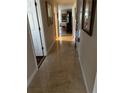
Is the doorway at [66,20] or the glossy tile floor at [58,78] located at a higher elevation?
the doorway at [66,20]

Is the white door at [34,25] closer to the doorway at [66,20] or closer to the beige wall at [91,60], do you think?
the beige wall at [91,60]

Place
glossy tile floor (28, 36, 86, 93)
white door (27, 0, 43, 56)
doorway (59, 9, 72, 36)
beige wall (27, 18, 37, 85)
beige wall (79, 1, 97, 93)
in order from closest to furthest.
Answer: beige wall (79, 1, 97, 93) < glossy tile floor (28, 36, 86, 93) < beige wall (27, 18, 37, 85) < white door (27, 0, 43, 56) < doorway (59, 9, 72, 36)

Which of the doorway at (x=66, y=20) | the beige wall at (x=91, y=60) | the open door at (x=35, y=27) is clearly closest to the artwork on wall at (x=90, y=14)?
the beige wall at (x=91, y=60)

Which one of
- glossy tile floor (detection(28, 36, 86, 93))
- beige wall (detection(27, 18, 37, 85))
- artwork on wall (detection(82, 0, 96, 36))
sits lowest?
glossy tile floor (detection(28, 36, 86, 93))

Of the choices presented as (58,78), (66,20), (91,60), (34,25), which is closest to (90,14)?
(91,60)

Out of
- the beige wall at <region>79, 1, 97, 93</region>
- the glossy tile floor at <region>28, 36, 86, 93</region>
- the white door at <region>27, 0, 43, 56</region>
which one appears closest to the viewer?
the beige wall at <region>79, 1, 97, 93</region>

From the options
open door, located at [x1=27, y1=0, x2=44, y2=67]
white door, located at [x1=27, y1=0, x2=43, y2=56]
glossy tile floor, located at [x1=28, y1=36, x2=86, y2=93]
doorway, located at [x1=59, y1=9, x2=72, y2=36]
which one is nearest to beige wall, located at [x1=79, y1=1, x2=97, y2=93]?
glossy tile floor, located at [x1=28, y1=36, x2=86, y2=93]

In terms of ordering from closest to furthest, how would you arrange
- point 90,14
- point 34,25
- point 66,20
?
point 90,14 < point 34,25 < point 66,20

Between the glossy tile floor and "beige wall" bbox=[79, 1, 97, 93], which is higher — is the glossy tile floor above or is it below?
below

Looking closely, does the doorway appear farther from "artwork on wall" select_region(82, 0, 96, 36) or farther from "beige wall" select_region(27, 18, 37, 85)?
"artwork on wall" select_region(82, 0, 96, 36)

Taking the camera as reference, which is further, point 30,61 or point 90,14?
point 30,61

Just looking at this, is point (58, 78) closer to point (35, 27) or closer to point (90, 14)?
point (90, 14)
